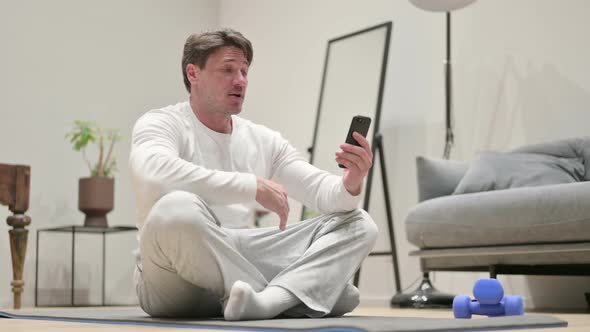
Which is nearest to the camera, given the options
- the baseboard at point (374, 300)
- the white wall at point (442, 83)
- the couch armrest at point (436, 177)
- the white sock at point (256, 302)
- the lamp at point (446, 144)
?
the white sock at point (256, 302)

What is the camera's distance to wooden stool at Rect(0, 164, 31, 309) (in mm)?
3652

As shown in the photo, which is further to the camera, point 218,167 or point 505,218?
point 505,218

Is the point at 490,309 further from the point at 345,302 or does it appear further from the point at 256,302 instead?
the point at 256,302

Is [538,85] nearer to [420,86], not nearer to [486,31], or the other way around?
[486,31]

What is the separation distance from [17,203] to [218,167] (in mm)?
1908

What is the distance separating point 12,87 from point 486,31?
277 centimetres

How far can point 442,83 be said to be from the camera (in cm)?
448

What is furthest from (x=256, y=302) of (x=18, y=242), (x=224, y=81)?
(x=18, y=242)

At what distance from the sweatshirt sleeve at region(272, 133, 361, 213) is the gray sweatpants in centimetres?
4

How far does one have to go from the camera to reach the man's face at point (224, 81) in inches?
83.1

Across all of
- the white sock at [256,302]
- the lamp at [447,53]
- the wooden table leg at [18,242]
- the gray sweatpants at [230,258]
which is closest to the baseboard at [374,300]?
the lamp at [447,53]

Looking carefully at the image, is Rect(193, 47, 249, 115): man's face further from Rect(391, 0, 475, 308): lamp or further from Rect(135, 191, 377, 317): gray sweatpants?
Rect(391, 0, 475, 308): lamp

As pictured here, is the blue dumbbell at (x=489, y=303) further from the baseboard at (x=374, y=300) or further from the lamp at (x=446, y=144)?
the baseboard at (x=374, y=300)

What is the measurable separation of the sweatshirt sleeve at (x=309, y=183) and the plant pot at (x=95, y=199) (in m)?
2.56
